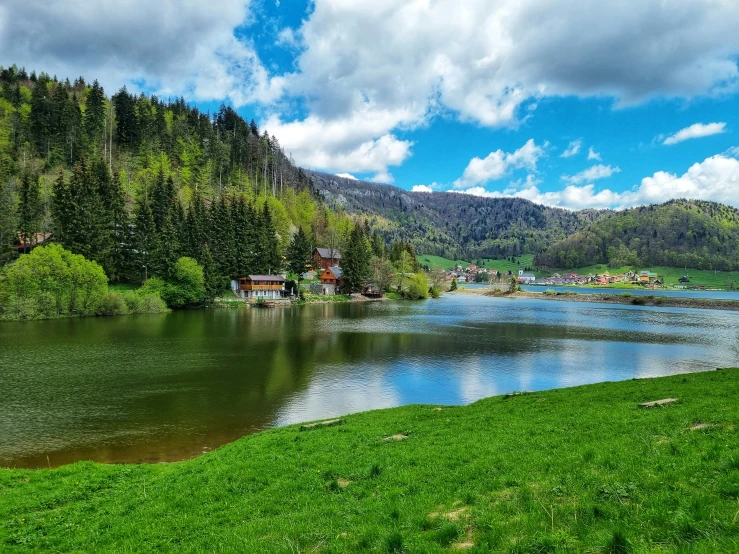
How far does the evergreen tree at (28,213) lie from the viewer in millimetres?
76438

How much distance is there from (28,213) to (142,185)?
36210 mm

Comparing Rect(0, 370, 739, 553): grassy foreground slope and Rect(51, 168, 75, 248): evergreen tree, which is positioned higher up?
Rect(51, 168, 75, 248): evergreen tree

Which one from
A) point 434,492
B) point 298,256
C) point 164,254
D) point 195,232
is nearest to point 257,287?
point 298,256

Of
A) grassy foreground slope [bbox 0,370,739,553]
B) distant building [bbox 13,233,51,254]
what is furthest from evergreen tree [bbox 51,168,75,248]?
grassy foreground slope [bbox 0,370,739,553]

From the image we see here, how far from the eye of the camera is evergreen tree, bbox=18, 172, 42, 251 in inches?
3009

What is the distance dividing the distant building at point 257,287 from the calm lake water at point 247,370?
31761 millimetres

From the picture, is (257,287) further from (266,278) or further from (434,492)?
(434,492)

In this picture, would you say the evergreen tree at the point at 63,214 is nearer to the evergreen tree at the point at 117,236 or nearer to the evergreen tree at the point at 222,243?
the evergreen tree at the point at 117,236

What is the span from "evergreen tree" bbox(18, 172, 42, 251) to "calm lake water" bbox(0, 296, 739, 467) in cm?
3293

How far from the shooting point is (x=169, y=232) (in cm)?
8612

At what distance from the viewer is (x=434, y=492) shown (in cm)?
933

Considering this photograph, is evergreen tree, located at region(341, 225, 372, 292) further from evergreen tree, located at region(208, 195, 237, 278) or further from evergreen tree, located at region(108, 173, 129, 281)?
evergreen tree, located at region(108, 173, 129, 281)

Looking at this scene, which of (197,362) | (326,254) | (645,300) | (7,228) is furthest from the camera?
(326,254)

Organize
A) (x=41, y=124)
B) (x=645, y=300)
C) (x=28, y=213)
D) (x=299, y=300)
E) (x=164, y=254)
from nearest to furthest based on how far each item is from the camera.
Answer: (x=28, y=213) < (x=164, y=254) < (x=299, y=300) < (x=41, y=124) < (x=645, y=300)
